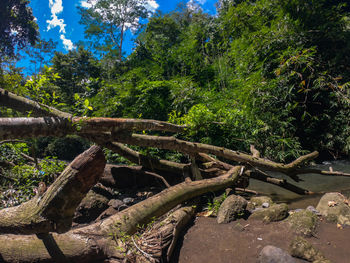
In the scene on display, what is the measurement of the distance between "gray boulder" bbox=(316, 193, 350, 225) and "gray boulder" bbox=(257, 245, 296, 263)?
1315mm

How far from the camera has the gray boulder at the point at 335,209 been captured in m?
2.59

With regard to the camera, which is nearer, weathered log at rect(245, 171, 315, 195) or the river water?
the river water

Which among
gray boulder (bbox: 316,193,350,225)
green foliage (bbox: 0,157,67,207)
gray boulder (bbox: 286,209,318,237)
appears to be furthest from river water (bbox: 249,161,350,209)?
green foliage (bbox: 0,157,67,207)

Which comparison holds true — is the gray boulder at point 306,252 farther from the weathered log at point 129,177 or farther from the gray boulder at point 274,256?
the weathered log at point 129,177

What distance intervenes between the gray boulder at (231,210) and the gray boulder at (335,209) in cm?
109

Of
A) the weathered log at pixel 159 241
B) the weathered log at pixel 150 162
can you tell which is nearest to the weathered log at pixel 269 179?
the weathered log at pixel 150 162

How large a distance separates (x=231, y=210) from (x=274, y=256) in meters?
1.12

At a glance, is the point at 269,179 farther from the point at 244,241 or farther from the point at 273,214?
the point at 244,241

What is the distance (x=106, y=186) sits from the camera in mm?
5047

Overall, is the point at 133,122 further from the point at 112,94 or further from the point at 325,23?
the point at 112,94

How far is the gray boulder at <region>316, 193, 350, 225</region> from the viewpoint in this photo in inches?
102

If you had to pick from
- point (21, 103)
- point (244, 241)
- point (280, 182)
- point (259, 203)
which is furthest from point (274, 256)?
point (21, 103)

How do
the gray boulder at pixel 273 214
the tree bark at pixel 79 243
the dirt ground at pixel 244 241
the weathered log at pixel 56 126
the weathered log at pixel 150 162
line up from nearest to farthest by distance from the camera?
the tree bark at pixel 79 243 < the weathered log at pixel 56 126 < the dirt ground at pixel 244 241 < the gray boulder at pixel 273 214 < the weathered log at pixel 150 162

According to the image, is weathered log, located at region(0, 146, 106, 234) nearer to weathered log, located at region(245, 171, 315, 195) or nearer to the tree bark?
the tree bark
